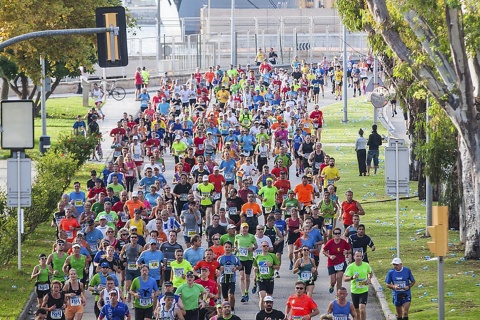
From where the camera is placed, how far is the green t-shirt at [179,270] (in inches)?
770

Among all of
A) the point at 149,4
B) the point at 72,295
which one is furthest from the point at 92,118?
the point at 149,4

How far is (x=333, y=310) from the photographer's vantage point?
1791cm

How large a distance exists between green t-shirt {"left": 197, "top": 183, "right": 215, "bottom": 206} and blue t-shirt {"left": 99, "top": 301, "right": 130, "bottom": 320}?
9.34 metres

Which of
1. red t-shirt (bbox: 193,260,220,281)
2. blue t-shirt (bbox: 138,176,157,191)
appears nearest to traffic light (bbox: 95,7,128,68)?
red t-shirt (bbox: 193,260,220,281)

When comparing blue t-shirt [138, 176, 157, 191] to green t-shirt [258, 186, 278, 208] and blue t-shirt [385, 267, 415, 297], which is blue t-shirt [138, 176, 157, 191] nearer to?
green t-shirt [258, 186, 278, 208]

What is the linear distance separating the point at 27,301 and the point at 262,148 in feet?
45.6

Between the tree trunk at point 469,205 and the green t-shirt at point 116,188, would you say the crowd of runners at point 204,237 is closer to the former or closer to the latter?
the green t-shirt at point 116,188

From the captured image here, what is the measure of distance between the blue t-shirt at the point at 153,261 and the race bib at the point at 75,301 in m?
1.52

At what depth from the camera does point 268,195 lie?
2723 centimetres

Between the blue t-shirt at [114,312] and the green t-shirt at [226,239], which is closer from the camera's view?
the blue t-shirt at [114,312]

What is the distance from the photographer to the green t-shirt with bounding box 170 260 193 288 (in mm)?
19547

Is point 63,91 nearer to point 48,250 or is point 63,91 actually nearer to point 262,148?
point 262,148

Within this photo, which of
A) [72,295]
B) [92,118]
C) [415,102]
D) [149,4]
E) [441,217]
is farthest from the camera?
[149,4]

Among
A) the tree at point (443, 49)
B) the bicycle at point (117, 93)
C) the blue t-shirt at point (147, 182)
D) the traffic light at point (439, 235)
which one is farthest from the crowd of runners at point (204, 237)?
the bicycle at point (117, 93)
